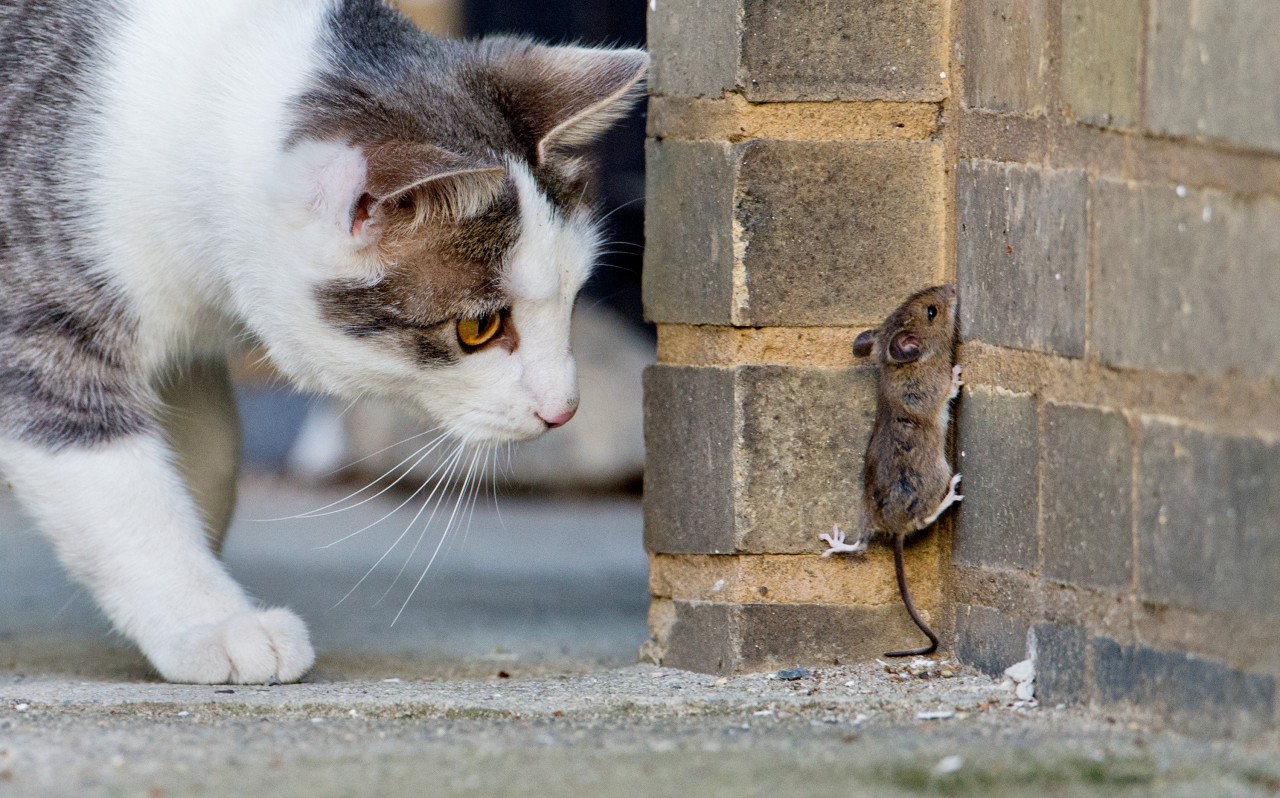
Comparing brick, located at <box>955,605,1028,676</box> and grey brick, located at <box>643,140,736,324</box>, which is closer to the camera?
brick, located at <box>955,605,1028,676</box>

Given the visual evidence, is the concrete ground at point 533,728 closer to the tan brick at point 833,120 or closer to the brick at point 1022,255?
the brick at point 1022,255

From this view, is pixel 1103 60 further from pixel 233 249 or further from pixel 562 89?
pixel 233 249

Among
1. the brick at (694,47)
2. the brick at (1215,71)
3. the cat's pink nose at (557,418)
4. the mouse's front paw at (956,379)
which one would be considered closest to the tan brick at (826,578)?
the mouse's front paw at (956,379)

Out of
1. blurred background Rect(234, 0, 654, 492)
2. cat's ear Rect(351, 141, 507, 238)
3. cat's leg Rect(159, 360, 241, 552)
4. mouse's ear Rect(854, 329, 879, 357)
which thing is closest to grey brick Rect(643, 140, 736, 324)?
mouse's ear Rect(854, 329, 879, 357)

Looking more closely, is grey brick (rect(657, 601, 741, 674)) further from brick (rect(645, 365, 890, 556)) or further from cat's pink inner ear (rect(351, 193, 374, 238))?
cat's pink inner ear (rect(351, 193, 374, 238))

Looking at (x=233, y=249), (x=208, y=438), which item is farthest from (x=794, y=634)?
(x=208, y=438)

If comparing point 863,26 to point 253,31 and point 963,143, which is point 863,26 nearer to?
point 963,143
